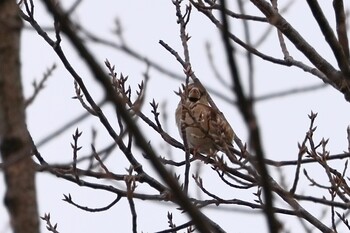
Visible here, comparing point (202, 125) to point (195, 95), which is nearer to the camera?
point (202, 125)

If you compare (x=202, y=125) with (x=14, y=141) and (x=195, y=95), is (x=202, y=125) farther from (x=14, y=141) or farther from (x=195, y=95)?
(x=14, y=141)

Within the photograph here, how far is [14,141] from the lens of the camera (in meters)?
1.50

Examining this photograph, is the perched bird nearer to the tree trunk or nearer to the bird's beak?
the bird's beak

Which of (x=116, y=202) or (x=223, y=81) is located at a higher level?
(x=116, y=202)

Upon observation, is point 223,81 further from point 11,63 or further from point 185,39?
point 185,39

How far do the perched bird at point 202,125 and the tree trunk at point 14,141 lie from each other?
1.59 meters

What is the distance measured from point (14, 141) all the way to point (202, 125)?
3.02 m

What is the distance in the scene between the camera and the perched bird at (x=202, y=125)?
11.7 ft

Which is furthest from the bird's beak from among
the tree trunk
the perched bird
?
the tree trunk

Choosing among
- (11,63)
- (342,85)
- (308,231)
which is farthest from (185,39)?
(11,63)

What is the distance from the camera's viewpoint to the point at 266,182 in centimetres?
129

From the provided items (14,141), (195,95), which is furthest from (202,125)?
(14,141)

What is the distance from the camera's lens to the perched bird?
3.57m

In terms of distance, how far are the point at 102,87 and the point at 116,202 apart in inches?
86.9
